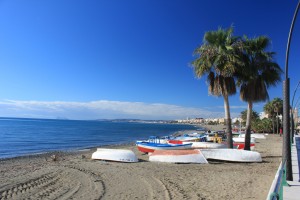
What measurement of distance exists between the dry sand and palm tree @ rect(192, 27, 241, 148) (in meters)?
4.80

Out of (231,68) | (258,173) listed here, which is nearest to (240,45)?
(231,68)

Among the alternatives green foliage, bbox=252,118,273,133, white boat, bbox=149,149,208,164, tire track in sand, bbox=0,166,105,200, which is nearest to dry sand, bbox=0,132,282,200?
tire track in sand, bbox=0,166,105,200

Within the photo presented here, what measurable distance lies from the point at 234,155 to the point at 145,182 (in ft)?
23.4

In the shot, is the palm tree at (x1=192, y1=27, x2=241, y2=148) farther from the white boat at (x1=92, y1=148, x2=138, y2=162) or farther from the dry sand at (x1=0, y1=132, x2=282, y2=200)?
the white boat at (x1=92, y1=148, x2=138, y2=162)

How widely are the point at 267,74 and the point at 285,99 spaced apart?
1076 centimetres

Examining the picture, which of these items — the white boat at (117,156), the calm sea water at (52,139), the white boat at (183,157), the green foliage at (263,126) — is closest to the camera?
the white boat at (183,157)

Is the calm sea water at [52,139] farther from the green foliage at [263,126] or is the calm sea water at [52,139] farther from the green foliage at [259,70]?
the green foliage at [263,126]

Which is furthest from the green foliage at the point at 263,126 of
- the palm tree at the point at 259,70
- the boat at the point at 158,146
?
the palm tree at the point at 259,70

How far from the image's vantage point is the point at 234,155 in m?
16.6

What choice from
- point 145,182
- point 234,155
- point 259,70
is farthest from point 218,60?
point 145,182

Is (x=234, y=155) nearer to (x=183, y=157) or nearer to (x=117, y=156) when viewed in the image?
(x=183, y=157)

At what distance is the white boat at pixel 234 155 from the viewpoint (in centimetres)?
1644

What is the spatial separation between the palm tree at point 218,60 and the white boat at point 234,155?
3.46 metres

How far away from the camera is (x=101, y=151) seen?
18484 millimetres
